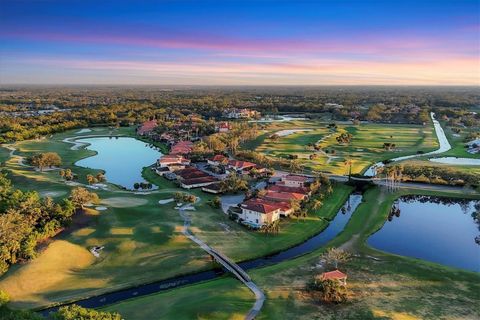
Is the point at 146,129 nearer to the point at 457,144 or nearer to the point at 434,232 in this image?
the point at 457,144

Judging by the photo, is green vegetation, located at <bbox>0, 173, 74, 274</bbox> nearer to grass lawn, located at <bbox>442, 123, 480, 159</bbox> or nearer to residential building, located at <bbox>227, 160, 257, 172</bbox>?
residential building, located at <bbox>227, 160, 257, 172</bbox>

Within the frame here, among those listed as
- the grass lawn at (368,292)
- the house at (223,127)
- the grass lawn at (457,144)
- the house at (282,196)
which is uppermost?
the house at (223,127)

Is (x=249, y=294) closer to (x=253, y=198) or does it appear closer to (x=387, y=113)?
(x=253, y=198)

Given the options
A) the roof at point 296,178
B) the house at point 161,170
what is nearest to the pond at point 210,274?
the roof at point 296,178

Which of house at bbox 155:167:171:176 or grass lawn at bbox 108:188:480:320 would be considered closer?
grass lawn at bbox 108:188:480:320

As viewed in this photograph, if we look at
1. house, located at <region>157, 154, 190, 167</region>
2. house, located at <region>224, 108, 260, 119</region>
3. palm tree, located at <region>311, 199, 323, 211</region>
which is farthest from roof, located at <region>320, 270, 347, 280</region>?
house, located at <region>224, 108, 260, 119</region>

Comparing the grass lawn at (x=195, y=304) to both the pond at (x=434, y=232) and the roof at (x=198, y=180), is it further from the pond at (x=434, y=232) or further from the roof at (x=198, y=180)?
the roof at (x=198, y=180)

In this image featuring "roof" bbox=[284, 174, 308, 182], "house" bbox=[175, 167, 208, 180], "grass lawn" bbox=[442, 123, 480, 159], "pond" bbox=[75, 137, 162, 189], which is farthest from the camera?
"grass lawn" bbox=[442, 123, 480, 159]

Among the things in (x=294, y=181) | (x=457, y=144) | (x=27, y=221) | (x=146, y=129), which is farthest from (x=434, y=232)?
(x=146, y=129)
